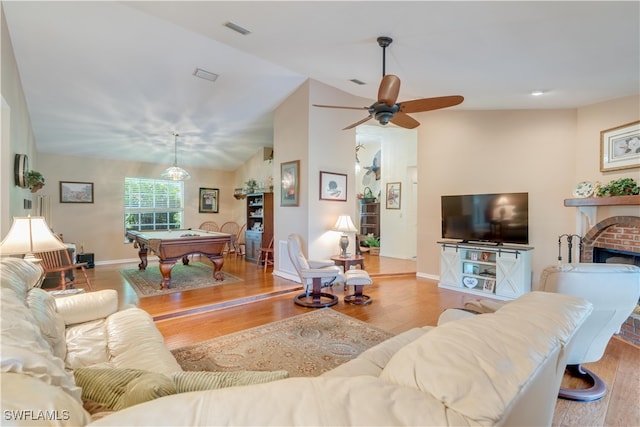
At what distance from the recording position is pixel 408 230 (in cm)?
731

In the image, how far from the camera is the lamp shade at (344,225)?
464 centimetres

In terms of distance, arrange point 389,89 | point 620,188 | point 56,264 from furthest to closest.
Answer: point 56,264 → point 620,188 → point 389,89

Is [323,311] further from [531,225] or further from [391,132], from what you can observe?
[391,132]

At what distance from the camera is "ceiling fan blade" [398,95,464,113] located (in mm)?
2729

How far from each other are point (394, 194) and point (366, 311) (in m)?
4.38

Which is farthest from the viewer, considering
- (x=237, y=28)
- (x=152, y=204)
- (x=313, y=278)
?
(x=152, y=204)

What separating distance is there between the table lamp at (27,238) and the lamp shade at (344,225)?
332cm

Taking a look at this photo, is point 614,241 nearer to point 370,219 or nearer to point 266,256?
point 266,256

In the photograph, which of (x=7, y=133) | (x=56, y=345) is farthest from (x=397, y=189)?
(x=56, y=345)

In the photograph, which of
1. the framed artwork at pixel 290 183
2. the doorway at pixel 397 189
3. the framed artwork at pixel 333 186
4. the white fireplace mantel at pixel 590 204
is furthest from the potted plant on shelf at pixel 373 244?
the white fireplace mantel at pixel 590 204

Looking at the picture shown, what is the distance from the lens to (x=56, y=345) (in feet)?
5.45

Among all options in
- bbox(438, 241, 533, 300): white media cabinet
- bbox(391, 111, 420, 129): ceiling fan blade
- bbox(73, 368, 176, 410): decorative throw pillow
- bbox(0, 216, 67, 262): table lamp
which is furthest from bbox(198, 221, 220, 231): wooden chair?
bbox(73, 368, 176, 410): decorative throw pillow

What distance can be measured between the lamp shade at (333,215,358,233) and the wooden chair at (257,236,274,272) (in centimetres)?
180

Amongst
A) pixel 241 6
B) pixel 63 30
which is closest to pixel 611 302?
pixel 241 6
